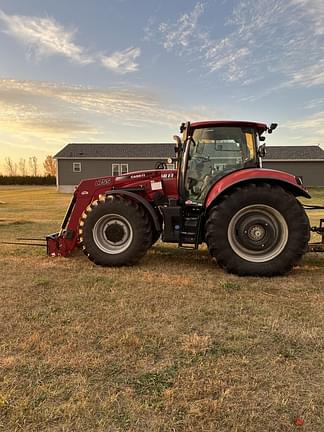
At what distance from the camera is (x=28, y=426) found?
7.23 ft

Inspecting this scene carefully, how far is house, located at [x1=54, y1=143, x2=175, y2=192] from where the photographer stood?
32844 mm

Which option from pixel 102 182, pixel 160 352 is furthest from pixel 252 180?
pixel 160 352

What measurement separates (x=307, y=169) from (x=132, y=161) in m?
15.3

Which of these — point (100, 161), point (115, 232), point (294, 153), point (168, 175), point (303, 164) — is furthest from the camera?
point (100, 161)

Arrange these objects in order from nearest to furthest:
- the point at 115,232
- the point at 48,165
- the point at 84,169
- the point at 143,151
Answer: the point at 115,232 → the point at 84,169 → the point at 143,151 → the point at 48,165

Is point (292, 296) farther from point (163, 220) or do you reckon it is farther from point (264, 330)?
point (163, 220)

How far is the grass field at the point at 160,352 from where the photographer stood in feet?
7.60

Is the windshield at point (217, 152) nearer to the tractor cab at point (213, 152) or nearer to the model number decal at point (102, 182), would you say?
the tractor cab at point (213, 152)

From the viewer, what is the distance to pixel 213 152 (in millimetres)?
5738

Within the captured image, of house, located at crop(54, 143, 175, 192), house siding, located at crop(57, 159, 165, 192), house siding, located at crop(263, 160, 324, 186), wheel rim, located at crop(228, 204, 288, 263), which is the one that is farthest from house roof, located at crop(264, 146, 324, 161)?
wheel rim, located at crop(228, 204, 288, 263)

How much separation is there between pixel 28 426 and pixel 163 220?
3.89 m

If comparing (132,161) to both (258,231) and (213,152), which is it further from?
(258,231)

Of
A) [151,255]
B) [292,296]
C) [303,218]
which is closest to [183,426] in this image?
[292,296]

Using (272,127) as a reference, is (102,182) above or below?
below
